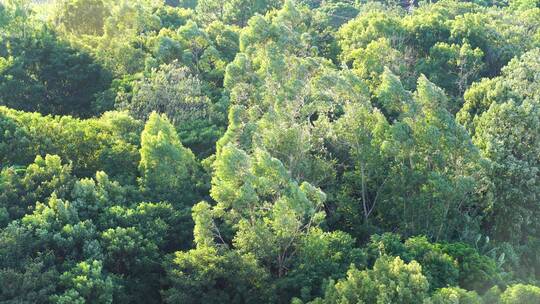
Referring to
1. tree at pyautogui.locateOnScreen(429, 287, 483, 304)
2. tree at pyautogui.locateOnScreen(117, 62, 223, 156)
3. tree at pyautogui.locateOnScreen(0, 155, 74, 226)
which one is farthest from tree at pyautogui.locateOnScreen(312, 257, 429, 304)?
tree at pyautogui.locateOnScreen(117, 62, 223, 156)

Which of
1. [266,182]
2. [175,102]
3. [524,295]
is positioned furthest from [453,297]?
[175,102]

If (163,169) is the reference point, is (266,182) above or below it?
below

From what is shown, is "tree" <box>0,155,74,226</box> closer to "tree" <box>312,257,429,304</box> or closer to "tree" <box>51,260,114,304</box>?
"tree" <box>51,260,114,304</box>

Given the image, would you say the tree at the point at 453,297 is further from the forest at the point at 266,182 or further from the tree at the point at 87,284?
the tree at the point at 87,284

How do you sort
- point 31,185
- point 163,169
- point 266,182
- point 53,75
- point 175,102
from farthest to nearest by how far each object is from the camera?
point 53,75
point 175,102
point 163,169
point 31,185
point 266,182

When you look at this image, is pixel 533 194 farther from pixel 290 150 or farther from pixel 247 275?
pixel 247 275

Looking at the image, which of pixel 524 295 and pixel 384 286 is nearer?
pixel 384 286

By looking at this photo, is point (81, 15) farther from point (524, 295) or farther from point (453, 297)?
point (524, 295)

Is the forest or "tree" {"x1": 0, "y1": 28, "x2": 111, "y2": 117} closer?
the forest
